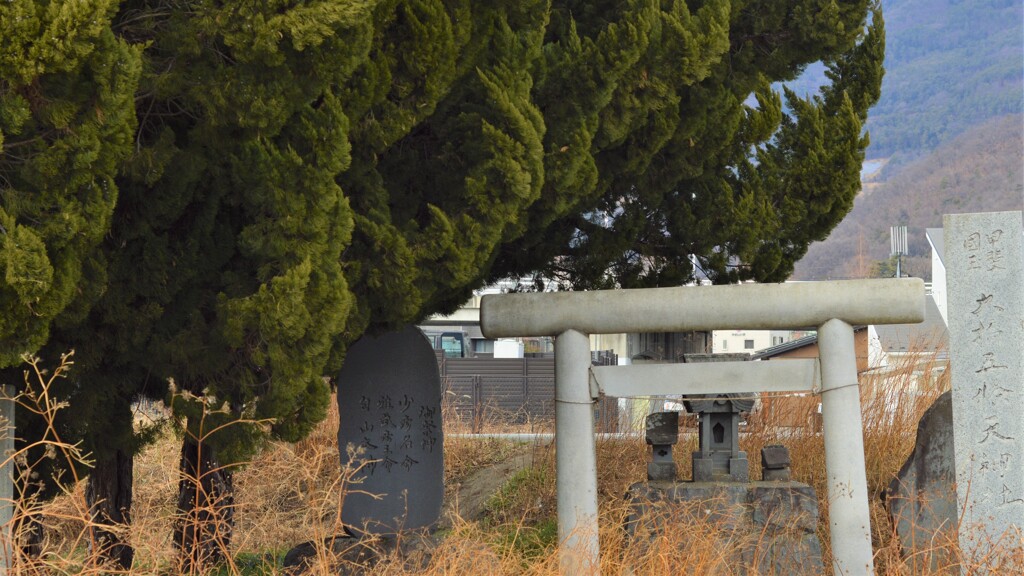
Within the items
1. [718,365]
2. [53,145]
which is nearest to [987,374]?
[718,365]

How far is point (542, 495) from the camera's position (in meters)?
7.47

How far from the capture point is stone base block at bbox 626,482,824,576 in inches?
201

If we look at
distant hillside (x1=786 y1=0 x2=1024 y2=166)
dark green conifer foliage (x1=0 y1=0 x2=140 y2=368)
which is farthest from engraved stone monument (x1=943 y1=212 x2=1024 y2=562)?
distant hillside (x1=786 y1=0 x2=1024 y2=166)

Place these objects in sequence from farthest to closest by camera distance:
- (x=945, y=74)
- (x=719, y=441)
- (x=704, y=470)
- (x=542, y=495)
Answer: (x=945, y=74)
(x=542, y=495)
(x=719, y=441)
(x=704, y=470)

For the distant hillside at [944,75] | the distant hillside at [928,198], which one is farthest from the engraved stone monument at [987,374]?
the distant hillside at [944,75]

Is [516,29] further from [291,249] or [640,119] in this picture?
[291,249]

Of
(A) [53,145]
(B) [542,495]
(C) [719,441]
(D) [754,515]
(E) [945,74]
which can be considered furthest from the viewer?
(E) [945,74]

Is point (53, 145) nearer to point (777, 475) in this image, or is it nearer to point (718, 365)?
point (718, 365)

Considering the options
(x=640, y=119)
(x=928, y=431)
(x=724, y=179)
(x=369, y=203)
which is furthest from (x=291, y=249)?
(x=928, y=431)

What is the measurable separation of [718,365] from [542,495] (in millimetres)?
3059

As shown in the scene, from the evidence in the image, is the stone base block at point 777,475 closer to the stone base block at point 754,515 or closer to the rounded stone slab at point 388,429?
the stone base block at point 754,515

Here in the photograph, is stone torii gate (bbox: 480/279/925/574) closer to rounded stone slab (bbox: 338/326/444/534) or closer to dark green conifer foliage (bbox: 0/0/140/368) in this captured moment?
rounded stone slab (bbox: 338/326/444/534)

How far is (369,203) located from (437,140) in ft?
2.00

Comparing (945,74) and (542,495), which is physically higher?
(945,74)
